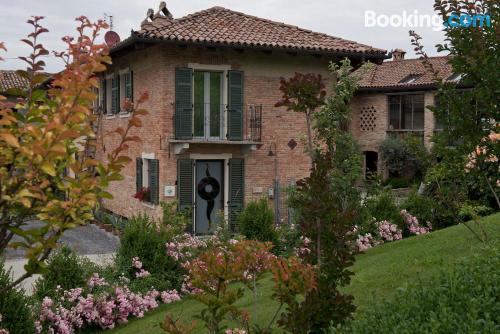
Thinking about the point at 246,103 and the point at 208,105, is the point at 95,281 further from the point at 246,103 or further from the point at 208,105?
the point at 246,103

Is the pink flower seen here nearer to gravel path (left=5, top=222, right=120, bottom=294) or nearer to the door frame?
gravel path (left=5, top=222, right=120, bottom=294)

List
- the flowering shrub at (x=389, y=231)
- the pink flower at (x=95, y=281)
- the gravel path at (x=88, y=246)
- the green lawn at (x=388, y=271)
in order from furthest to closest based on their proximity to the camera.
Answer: the gravel path at (x=88, y=246) < the flowering shrub at (x=389, y=231) < the pink flower at (x=95, y=281) < the green lawn at (x=388, y=271)

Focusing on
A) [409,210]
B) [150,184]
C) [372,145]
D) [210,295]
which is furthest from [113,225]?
[372,145]

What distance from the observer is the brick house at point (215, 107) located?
16.2 metres

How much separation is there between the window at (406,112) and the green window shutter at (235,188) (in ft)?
54.3

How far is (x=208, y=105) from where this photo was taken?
16.9 meters

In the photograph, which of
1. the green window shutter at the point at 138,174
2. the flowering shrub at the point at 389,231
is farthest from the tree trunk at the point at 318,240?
the green window shutter at the point at 138,174

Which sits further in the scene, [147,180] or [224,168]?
[147,180]

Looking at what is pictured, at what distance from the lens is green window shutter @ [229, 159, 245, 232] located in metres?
17.1

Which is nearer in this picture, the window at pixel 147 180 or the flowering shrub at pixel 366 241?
the flowering shrub at pixel 366 241

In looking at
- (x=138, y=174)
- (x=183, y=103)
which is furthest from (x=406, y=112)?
(x=183, y=103)

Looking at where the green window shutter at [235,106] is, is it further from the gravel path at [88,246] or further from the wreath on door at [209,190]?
the gravel path at [88,246]

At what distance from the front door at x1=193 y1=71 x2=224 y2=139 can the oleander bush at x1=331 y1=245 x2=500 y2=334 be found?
1215cm

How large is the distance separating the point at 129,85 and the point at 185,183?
4.31m
